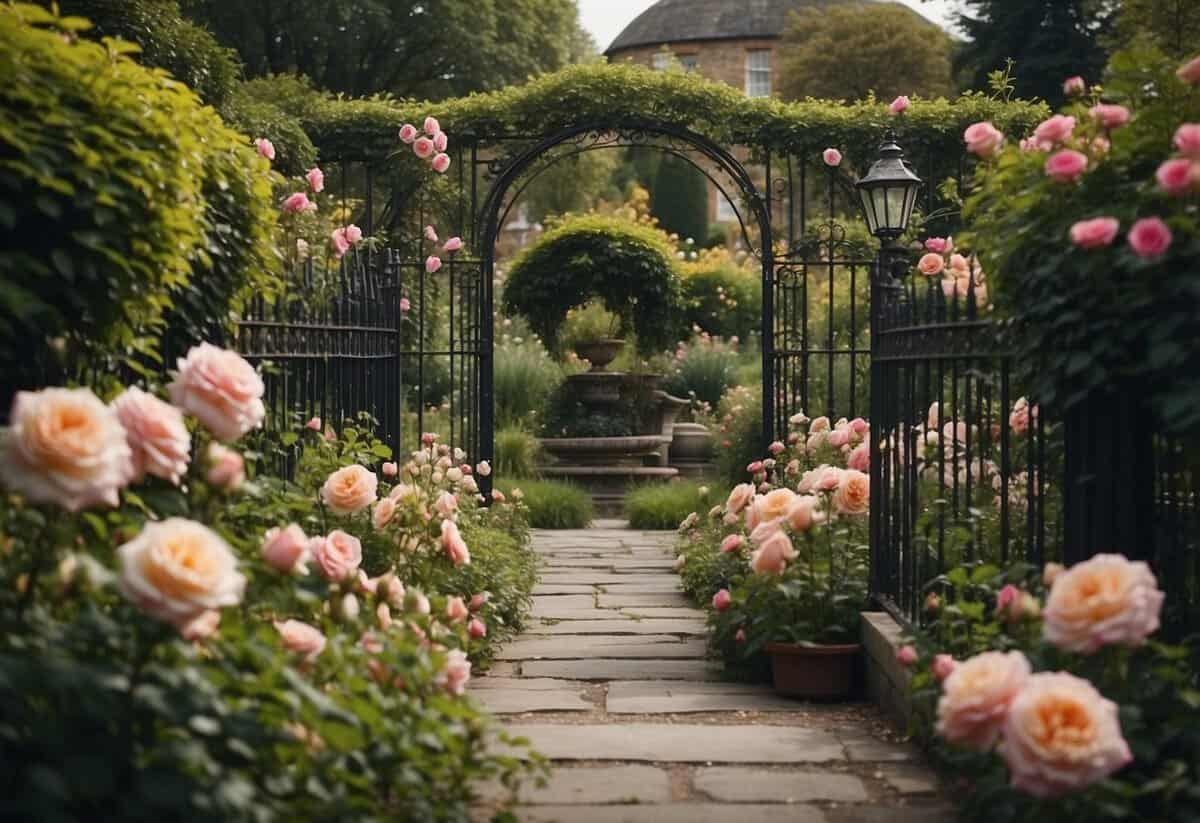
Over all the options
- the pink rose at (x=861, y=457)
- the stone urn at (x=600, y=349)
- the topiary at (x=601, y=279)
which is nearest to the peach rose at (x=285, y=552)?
the pink rose at (x=861, y=457)

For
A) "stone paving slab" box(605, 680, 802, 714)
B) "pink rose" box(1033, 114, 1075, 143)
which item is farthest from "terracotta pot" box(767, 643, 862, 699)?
"pink rose" box(1033, 114, 1075, 143)

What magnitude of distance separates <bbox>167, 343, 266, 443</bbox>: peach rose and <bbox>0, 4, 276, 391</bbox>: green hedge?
26 cm

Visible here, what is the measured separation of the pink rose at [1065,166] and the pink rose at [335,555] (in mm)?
1895

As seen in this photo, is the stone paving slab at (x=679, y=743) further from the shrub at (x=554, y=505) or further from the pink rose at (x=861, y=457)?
the shrub at (x=554, y=505)

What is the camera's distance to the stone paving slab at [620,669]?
16.1 feet

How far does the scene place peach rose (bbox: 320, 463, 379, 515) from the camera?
428cm

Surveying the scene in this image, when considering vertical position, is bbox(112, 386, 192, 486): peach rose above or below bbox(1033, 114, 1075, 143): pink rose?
below

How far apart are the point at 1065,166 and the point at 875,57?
2512cm

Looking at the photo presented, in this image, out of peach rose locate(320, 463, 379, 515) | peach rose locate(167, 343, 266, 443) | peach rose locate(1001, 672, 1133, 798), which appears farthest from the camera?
peach rose locate(320, 463, 379, 515)

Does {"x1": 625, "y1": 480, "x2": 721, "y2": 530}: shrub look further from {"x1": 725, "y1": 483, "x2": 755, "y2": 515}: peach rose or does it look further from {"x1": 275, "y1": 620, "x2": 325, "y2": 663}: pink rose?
{"x1": 275, "y1": 620, "x2": 325, "y2": 663}: pink rose

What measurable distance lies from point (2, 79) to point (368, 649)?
4.84 ft

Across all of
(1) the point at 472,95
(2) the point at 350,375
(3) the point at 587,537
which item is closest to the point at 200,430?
(2) the point at 350,375

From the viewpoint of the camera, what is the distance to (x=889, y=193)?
7051 mm

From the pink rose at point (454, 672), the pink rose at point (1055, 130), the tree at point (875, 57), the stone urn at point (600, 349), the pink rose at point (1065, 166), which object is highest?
the tree at point (875, 57)
